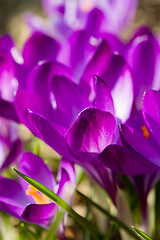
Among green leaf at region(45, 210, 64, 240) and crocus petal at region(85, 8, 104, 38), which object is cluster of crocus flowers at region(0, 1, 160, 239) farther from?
crocus petal at region(85, 8, 104, 38)

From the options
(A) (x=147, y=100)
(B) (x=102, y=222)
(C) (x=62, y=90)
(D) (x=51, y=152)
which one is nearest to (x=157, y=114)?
(A) (x=147, y=100)

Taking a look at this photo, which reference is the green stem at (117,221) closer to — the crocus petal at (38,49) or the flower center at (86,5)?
the crocus petal at (38,49)

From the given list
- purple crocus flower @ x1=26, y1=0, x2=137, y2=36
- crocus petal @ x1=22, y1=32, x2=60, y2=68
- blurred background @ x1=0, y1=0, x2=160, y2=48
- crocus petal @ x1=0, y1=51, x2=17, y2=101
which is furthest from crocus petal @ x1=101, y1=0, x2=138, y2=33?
blurred background @ x1=0, y1=0, x2=160, y2=48

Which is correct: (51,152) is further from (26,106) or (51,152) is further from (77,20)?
(26,106)

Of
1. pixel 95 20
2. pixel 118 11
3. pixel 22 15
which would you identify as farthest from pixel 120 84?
pixel 22 15

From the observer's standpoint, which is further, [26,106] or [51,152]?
[51,152]

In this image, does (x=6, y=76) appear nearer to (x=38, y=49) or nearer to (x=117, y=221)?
(x=38, y=49)
